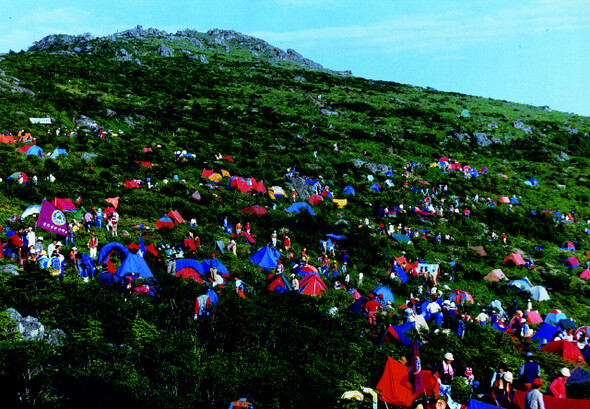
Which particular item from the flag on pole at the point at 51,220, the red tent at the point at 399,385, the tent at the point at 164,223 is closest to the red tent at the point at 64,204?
the tent at the point at 164,223

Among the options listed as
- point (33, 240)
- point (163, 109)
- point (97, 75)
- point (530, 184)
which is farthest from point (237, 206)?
point (97, 75)

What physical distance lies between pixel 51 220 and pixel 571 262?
34370 millimetres

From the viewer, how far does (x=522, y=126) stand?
81.5 m

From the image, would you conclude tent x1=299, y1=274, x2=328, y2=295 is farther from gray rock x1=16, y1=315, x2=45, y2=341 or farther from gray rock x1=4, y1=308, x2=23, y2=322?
gray rock x1=4, y1=308, x2=23, y2=322

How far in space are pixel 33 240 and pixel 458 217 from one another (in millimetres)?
32960

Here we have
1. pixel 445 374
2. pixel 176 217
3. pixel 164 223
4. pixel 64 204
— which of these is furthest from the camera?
pixel 176 217

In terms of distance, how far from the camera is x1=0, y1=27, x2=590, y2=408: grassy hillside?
9.43 m

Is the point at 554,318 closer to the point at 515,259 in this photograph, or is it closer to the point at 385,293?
the point at 385,293

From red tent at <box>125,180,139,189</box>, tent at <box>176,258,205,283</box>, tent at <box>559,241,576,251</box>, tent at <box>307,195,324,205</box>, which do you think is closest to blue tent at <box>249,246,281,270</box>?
tent at <box>176,258,205,283</box>

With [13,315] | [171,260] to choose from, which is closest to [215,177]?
[171,260]

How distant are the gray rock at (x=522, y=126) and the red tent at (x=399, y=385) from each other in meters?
82.6

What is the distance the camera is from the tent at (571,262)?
3096 centimetres

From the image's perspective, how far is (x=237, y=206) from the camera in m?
31.3

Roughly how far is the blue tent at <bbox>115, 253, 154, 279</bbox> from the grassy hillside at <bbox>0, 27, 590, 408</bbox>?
1.04m
